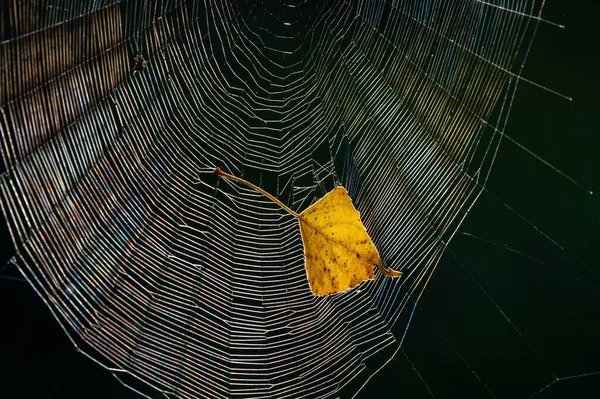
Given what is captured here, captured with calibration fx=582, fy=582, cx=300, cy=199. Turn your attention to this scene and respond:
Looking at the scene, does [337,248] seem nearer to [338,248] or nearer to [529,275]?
[338,248]

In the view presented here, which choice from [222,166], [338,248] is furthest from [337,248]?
[222,166]

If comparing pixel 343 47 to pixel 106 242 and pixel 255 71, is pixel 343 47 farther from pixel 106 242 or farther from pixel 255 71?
pixel 106 242

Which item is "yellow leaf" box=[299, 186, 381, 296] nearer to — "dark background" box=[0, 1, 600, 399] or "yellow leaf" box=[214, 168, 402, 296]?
"yellow leaf" box=[214, 168, 402, 296]

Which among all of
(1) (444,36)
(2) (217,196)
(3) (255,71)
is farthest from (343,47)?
(2) (217,196)

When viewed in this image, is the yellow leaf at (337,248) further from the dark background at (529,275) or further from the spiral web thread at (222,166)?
the dark background at (529,275)

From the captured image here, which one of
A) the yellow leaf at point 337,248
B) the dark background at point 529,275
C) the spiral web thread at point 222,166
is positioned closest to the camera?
the yellow leaf at point 337,248

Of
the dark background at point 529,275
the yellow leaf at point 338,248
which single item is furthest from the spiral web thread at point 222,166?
the yellow leaf at point 338,248
